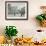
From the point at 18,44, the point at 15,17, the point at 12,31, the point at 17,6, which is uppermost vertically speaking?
the point at 17,6

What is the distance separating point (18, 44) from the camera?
2826 millimetres

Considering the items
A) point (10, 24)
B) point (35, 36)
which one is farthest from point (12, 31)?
point (35, 36)

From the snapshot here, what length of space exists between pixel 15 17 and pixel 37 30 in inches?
18.1

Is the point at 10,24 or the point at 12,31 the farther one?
the point at 10,24

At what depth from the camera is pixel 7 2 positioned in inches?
122

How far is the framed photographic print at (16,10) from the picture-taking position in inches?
122

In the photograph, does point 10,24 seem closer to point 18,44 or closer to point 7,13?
point 7,13

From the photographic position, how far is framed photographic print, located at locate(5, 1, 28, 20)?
310 cm

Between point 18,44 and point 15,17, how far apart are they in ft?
1.75

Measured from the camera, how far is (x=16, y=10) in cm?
311

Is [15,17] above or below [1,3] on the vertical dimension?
below

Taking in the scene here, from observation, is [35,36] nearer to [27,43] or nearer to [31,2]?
[27,43]

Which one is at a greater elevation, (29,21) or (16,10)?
(16,10)

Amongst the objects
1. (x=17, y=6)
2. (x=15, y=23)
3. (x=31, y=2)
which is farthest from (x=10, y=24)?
(x=31, y=2)
